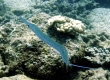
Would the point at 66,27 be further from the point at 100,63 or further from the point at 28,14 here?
the point at 28,14

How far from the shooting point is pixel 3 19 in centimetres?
1041

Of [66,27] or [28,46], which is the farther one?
[66,27]

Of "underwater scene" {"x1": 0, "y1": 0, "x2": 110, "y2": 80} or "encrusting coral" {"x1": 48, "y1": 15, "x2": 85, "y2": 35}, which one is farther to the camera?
"encrusting coral" {"x1": 48, "y1": 15, "x2": 85, "y2": 35}

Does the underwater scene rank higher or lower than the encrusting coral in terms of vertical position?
lower

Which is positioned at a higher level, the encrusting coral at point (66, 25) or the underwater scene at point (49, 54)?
the encrusting coral at point (66, 25)

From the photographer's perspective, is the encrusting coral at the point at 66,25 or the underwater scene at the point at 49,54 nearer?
the underwater scene at the point at 49,54

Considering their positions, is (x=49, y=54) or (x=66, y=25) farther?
(x=66, y=25)

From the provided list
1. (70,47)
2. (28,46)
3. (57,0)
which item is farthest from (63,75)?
(57,0)

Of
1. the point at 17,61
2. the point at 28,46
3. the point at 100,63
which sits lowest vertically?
the point at 100,63

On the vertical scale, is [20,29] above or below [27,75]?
above

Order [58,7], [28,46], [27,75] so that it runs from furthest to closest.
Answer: [58,7] < [28,46] < [27,75]

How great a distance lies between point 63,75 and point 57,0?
9.06 meters

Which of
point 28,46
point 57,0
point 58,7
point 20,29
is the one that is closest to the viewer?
point 28,46

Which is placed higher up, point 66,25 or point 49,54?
point 66,25
